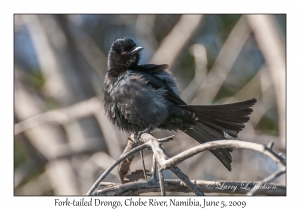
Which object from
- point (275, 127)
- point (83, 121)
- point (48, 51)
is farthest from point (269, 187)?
point (48, 51)

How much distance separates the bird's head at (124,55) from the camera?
15.8 feet

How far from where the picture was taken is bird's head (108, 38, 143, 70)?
481cm

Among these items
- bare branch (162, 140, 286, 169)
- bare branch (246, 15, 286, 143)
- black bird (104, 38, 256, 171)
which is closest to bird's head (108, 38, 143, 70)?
black bird (104, 38, 256, 171)

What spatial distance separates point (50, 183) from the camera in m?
8.04

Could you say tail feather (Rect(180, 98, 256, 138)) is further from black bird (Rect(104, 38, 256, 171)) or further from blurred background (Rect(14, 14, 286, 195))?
blurred background (Rect(14, 14, 286, 195))

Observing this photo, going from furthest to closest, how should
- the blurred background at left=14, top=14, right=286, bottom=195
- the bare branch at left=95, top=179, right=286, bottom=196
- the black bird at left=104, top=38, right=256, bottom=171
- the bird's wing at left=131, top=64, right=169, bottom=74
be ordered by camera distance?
the blurred background at left=14, top=14, right=286, bottom=195 < the bird's wing at left=131, top=64, right=169, bottom=74 < the black bird at left=104, top=38, right=256, bottom=171 < the bare branch at left=95, top=179, right=286, bottom=196

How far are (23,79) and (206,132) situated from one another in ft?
16.0

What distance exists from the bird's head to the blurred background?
1.87 m

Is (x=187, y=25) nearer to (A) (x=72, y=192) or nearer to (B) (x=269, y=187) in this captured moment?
(A) (x=72, y=192)

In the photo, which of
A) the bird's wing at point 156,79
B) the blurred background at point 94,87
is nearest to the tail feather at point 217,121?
the bird's wing at point 156,79

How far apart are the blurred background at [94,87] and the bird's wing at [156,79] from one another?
5.98 feet

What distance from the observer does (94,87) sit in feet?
27.8

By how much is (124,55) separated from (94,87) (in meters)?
3.73

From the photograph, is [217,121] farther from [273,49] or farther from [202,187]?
[273,49]
